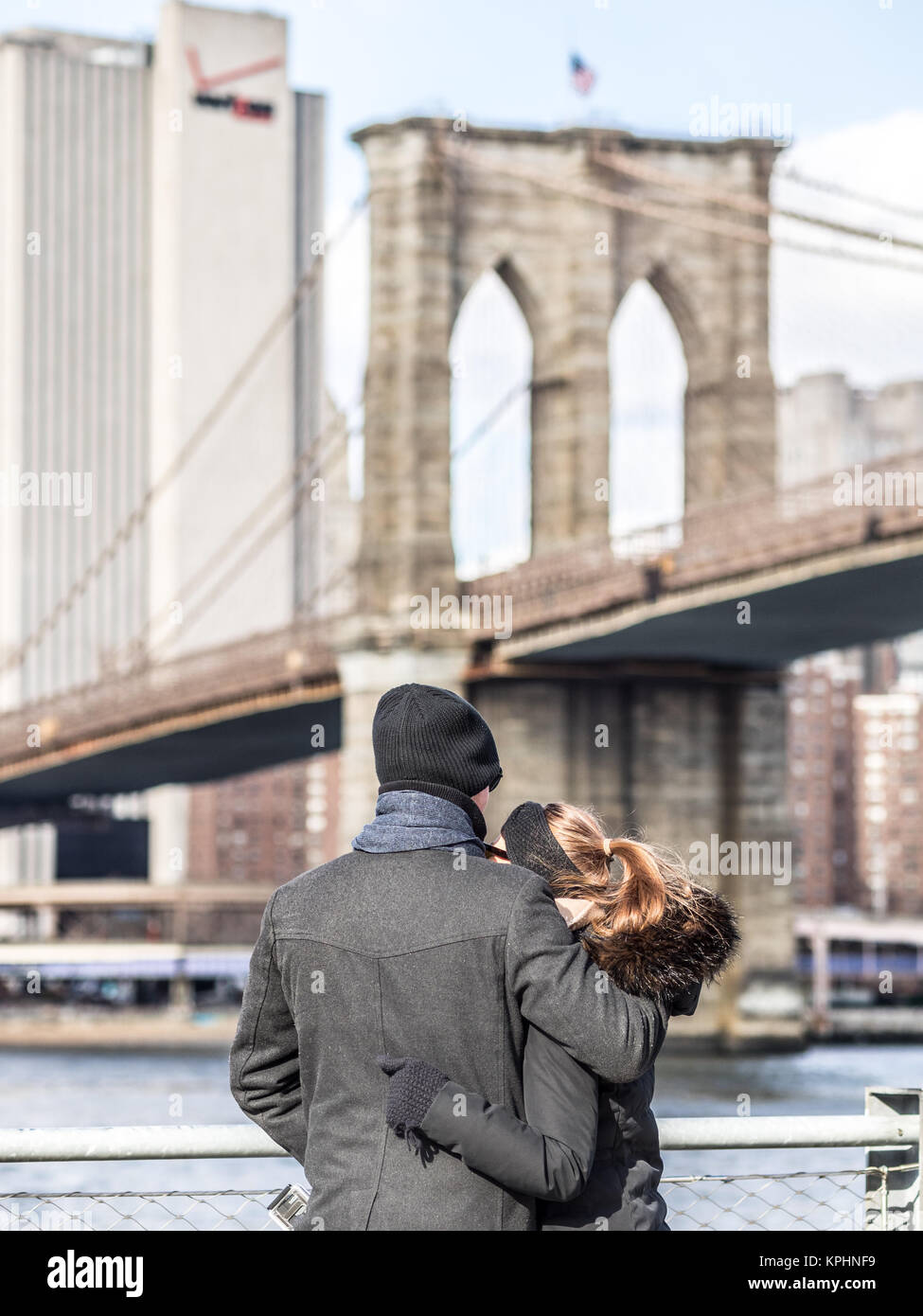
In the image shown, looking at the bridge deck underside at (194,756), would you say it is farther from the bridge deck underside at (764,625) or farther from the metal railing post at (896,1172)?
the metal railing post at (896,1172)

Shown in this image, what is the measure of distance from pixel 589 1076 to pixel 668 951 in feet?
0.67

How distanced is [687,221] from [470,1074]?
35.3 m

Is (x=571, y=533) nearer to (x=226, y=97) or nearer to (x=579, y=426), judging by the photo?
(x=579, y=426)

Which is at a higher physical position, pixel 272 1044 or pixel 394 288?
pixel 394 288

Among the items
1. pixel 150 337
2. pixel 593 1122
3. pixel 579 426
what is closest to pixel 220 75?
pixel 150 337

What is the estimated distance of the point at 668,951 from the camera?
2926 mm

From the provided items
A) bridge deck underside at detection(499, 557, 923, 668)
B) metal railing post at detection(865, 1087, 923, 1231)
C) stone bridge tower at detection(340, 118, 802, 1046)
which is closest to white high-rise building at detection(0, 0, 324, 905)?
stone bridge tower at detection(340, 118, 802, 1046)

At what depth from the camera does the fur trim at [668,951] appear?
9.58ft

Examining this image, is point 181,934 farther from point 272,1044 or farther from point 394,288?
point 272,1044

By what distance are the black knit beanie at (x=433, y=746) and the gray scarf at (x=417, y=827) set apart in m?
0.02

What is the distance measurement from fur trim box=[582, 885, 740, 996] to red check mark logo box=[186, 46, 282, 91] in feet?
355
